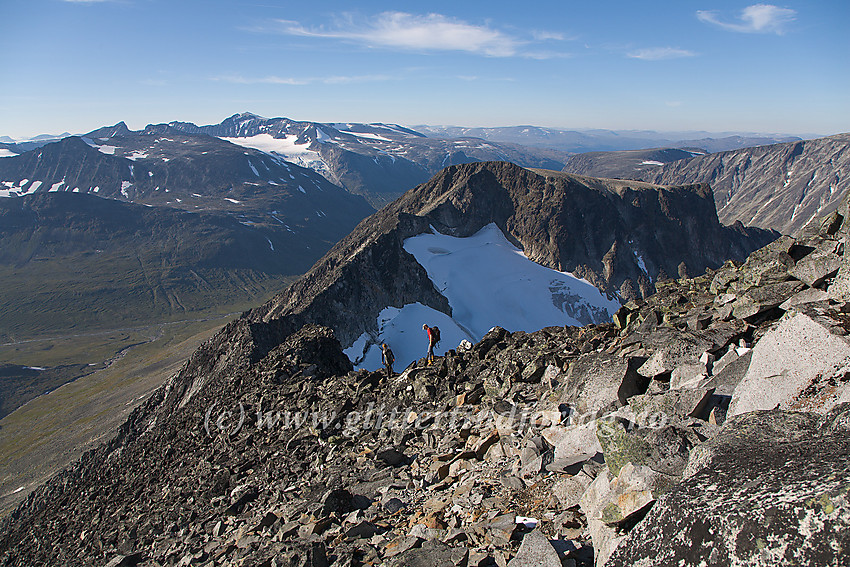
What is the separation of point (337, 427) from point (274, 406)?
178 inches

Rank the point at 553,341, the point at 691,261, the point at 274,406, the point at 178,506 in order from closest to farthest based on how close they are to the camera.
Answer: the point at 178,506, the point at 553,341, the point at 274,406, the point at 691,261

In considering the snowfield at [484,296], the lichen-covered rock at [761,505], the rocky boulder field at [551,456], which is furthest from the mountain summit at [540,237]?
the lichen-covered rock at [761,505]

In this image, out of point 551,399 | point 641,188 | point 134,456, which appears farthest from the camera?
point 641,188

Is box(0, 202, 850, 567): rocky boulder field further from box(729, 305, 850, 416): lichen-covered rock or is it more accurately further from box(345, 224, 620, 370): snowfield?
box(345, 224, 620, 370): snowfield

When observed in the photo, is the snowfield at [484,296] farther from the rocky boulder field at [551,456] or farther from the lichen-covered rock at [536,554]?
the lichen-covered rock at [536,554]

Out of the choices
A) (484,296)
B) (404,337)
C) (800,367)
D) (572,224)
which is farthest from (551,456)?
(572,224)

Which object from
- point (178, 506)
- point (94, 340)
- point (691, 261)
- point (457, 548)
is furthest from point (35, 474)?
point (691, 261)

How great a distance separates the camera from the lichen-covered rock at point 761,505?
3.82 meters

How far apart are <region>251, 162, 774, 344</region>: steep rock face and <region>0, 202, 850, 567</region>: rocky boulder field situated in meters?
52.6

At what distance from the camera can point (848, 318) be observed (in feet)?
24.2

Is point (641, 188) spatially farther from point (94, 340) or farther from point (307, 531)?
point (94, 340)

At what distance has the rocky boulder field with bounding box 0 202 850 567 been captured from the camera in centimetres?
471

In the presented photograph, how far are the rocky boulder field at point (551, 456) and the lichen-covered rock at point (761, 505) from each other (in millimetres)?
18

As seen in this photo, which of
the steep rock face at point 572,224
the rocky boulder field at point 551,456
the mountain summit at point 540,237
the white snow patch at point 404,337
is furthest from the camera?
the steep rock face at point 572,224
